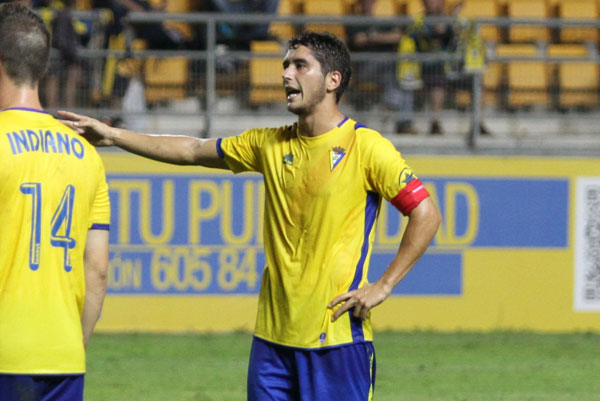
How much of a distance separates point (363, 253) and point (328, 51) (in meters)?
0.91

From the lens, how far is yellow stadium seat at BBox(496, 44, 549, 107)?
12.0 metres

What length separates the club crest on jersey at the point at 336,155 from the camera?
15.8 ft

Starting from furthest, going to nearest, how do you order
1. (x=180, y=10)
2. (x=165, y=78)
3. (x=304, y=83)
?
(x=180, y=10)
(x=165, y=78)
(x=304, y=83)

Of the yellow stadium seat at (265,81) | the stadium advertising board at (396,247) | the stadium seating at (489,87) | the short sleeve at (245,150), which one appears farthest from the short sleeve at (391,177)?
the stadium seating at (489,87)

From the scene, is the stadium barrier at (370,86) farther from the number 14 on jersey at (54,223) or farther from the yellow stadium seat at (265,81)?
the number 14 on jersey at (54,223)

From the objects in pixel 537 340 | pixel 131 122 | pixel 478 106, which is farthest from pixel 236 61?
pixel 537 340

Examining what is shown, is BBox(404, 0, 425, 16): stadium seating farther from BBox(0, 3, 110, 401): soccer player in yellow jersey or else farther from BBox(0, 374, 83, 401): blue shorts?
BBox(0, 374, 83, 401): blue shorts

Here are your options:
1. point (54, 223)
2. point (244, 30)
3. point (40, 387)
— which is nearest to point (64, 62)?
point (244, 30)

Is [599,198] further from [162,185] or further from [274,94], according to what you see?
[162,185]

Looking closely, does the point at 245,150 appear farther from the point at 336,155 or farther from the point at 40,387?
the point at 40,387

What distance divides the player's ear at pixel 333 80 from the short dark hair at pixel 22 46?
1.45 metres

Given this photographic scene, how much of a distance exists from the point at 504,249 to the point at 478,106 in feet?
5.19

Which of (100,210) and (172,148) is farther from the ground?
(172,148)

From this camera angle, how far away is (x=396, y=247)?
11.3 meters
